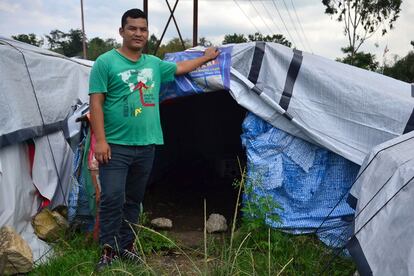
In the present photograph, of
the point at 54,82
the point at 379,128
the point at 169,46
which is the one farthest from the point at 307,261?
the point at 169,46

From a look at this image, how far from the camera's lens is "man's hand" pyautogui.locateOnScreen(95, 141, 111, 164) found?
3.18 meters

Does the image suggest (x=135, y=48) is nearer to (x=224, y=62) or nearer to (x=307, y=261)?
(x=224, y=62)

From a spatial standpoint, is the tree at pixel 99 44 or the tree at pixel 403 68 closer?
the tree at pixel 403 68

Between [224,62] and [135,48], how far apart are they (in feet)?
3.61

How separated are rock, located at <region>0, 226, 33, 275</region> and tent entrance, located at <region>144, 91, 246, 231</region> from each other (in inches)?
74.2

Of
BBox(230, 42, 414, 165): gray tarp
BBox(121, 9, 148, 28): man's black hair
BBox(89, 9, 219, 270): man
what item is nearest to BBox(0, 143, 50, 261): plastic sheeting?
BBox(89, 9, 219, 270): man

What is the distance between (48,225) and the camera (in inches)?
161

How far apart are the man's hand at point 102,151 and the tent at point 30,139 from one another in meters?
1.09

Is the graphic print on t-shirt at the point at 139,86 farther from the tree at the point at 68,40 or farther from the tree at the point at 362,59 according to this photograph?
the tree at the point at 68,40

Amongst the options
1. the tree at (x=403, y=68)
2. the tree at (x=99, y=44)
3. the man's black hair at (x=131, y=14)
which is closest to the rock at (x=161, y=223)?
the man's black hair at (x=131, y=14)

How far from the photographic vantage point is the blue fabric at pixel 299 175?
3979 mm

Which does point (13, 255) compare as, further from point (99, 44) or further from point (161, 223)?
point (99, 44)

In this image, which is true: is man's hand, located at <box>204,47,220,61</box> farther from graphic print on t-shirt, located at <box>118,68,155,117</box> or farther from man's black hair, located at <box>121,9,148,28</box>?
man's black hair, located at <box>121,9,148,28</box>

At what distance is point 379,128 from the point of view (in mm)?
3812
